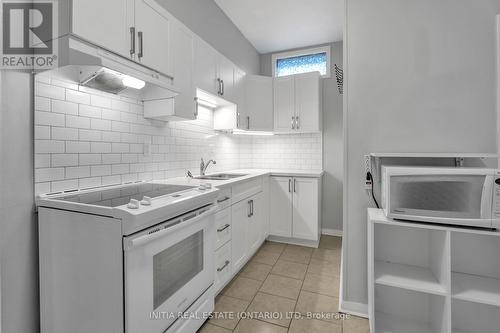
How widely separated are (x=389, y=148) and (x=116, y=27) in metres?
1.93

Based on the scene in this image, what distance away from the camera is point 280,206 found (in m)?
3.21

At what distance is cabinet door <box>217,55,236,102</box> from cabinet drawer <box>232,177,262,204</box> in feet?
3.31

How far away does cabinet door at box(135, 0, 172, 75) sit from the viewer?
150cm

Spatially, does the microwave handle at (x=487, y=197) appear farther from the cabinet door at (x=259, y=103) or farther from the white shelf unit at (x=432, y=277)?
the cabinet door at (x=259, y=103)

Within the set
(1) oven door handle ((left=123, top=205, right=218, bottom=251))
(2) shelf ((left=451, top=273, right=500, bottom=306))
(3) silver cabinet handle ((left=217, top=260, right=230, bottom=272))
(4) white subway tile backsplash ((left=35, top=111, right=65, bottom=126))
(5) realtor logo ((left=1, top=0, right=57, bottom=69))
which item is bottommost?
(3) silver cabinet handle ((left=217, top=260, right=230, bottom=272))

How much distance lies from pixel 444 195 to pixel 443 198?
18 mm

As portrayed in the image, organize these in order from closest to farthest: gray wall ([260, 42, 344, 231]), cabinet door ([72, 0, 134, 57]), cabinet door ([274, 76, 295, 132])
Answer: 1. cabinet door ([72, 0, 134, 57])
2. cabinet door ([274, 76, 295, 132])
3. gray wall ([260, 42, 344, 231])

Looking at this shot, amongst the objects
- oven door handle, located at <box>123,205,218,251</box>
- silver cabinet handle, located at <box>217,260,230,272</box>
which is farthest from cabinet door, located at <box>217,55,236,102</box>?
silver cabinet handle, located at <box>217,260,230,272</box>

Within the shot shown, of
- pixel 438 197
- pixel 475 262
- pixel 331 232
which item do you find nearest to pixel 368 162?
pixel 438 197

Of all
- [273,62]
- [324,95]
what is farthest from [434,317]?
[273,62]

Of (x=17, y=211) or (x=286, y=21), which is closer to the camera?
(x=17, y=211)

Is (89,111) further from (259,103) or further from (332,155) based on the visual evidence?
(332,155)

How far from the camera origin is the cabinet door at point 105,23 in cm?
114

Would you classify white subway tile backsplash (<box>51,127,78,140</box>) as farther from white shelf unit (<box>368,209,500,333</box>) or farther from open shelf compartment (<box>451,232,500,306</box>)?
open shelf compartment (<box>451,232,500,306</box>)
